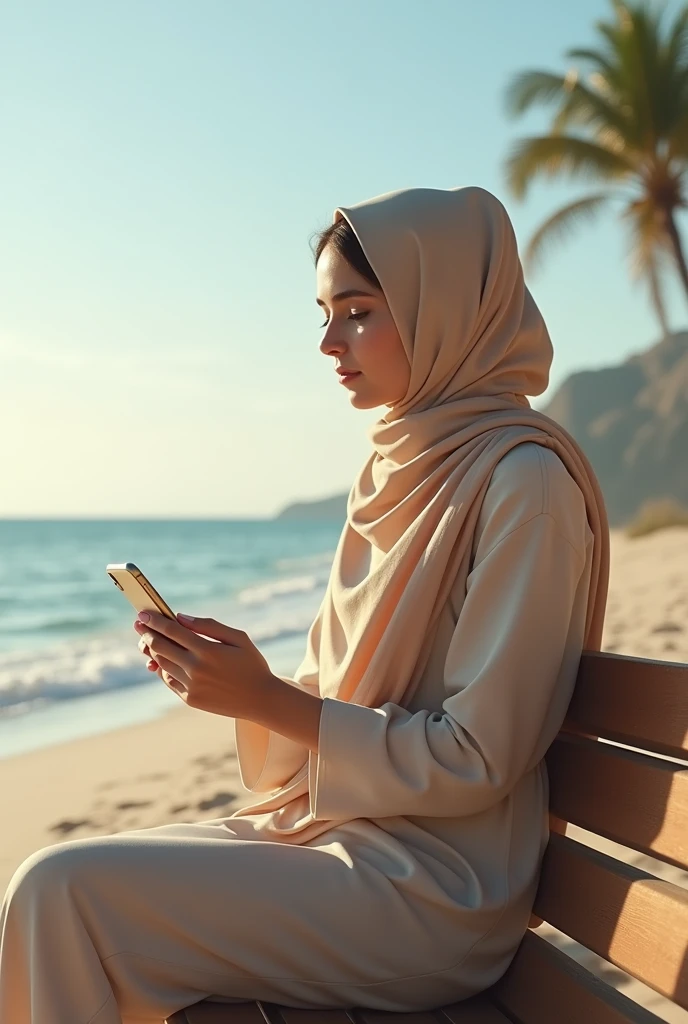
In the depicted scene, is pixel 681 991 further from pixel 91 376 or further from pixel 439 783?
pixel 91 376

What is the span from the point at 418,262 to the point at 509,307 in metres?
0.21

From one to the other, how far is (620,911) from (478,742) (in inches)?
14.4

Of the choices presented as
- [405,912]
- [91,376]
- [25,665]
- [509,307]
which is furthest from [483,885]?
[91,376]

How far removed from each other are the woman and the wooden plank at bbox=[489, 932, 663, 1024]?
0.05 meters

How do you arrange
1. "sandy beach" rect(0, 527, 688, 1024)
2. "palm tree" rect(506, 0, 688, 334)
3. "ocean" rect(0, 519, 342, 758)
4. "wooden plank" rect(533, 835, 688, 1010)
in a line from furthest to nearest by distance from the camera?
"palm tree" rect(506, 0, 688, 334) < "ocean" rect(0, 519, 342, 758) < "sandy beach" rect(0, 527, 688, 1024) < "wooden plank" rect(533, 835, 688, 1010)

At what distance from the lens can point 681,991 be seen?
5.22 ft

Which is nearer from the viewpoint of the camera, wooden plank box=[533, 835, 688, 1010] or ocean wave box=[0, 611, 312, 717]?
wooden plank box=[533, 835, 688, 1010]

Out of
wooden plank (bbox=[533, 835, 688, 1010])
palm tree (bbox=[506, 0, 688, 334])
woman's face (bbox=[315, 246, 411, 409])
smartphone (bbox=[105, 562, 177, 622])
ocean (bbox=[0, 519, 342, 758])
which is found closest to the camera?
wooden plank (bbox=[533, 835, 688, 1010])

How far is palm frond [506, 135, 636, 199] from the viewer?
19609 millimetres

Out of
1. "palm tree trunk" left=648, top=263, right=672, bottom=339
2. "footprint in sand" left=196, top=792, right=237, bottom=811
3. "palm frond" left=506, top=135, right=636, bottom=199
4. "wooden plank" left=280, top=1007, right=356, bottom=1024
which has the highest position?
"palm frond" left=506, top=135, right=636, bottom=199

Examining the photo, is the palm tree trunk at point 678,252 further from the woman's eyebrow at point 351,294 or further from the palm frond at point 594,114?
the woman's eyebrow at point 351,294

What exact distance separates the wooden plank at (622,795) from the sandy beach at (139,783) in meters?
1.30

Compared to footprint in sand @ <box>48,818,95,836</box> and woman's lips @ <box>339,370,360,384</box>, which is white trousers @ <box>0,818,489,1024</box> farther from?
footprint in sand @ <box>48,818,95,836</box>

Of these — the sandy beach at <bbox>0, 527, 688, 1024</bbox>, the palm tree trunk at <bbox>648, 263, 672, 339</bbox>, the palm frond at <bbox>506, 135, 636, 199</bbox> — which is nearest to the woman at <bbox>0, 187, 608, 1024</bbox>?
the sandy beach at <bbox>0, 527, 688, 1024</bbox>
